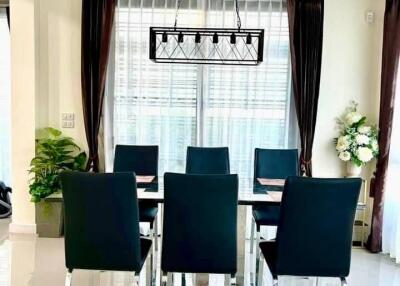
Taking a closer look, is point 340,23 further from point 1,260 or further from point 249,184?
point 1,260

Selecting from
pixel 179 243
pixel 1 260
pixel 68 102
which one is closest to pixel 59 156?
pixel 68 102

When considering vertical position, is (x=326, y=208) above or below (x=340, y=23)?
below

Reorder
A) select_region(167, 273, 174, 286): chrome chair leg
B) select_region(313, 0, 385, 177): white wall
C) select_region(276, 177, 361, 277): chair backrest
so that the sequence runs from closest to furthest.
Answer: select_region(276, 177, 361, 277): chair backrest
select_region(167, 273, 174, 286): chrome chair leg
select_region(313, 0, 385, 177): white wall

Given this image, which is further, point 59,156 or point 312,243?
point 59,156

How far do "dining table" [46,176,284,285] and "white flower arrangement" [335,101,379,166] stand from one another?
107cm

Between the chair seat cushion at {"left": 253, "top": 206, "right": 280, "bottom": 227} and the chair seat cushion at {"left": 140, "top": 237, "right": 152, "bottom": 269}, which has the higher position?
the chair seat cushion at {"left": 253, "top": 206, "right": 280, "bottom": 227}

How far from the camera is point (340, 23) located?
15.4ft

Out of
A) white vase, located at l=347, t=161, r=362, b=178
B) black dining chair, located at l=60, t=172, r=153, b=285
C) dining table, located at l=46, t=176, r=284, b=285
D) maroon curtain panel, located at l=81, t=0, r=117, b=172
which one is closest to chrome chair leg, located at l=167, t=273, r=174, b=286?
dining table, located at l=46, t=176, r=284, b=285

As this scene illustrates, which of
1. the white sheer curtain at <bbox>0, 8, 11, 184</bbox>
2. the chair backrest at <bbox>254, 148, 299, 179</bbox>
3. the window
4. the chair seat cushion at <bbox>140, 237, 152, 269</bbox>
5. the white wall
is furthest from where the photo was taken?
the white sheer curtain at <bbox>0, 8, 11, 184</bbox>

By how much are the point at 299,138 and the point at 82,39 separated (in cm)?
264

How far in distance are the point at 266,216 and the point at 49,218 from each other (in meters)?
2.38

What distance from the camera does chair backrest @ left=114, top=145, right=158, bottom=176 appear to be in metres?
4.23

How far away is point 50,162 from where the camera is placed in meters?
4.57

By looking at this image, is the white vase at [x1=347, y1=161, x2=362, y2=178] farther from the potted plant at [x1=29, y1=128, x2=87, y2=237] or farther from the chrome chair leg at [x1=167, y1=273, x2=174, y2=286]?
the potted plant at [x1=29, y1=128, x2=87, y2=237]
